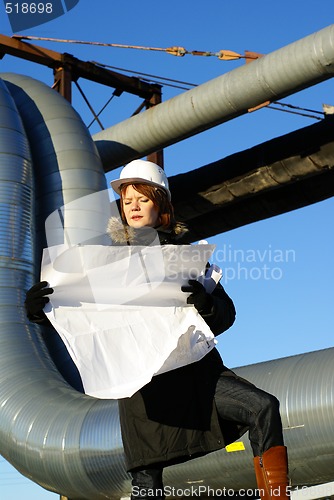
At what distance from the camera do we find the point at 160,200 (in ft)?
9.86

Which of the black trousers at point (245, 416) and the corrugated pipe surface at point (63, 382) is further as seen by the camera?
the corrugated pipe surface at point (63, 382)

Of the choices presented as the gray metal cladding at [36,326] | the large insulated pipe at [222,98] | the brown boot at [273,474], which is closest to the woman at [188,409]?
the brown boot at [273,474]

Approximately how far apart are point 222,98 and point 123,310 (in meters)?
5.33

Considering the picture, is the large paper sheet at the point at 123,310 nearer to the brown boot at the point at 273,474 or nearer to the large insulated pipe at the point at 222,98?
the brown boot at the point at 273,474

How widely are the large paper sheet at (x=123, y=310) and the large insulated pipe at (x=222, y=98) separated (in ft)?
15.2

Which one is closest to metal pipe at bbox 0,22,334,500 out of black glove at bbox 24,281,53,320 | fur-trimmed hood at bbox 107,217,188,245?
fur-trimmed hood at bbox 107,217,188,245

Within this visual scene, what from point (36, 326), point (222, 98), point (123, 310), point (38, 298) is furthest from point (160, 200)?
point (222, 98)

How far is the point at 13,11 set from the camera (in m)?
8.00

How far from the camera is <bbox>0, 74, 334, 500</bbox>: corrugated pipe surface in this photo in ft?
17.4

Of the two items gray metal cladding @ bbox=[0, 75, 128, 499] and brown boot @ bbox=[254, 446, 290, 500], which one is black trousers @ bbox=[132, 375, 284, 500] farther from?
gray metal cladding @ bbox=[0, 75, 128, 499]

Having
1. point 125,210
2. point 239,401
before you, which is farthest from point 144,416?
point 125,210

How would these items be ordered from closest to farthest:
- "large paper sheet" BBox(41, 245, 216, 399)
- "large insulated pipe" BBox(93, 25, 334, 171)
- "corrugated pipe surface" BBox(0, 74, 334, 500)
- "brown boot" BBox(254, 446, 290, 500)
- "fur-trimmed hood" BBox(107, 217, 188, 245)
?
"brown boot" BBox(254, 446, 290, 500), "large paper sheet" BBox(41, 245, 216, 399), "fur-trimmed hood" BBox(107, 217, 188, 245), "corrugated pipe surface" BBox(0, 74, 334, 500), "large insulated pipe" BBox(93, 25, 334, 171)

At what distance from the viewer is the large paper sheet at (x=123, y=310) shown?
2.83 metres

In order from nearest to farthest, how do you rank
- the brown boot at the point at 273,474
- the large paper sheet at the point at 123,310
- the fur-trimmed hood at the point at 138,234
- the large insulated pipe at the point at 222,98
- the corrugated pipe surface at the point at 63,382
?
the brown boot at the point at 273,474, the large paper sheet at the point at 123,310, the fur-trimmed hood at the point at 138,234, the corrugated pipe surface at the point at 63,382, the large insulated pipe at the point at 222,98
